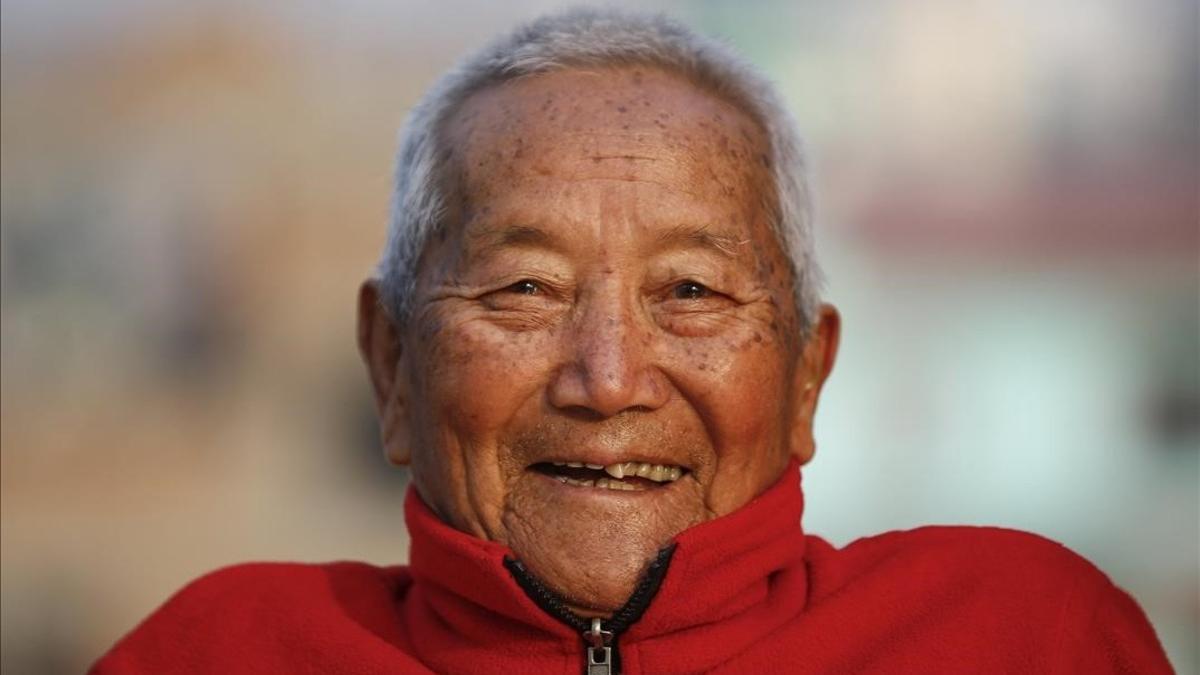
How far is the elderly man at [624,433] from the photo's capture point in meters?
2.35

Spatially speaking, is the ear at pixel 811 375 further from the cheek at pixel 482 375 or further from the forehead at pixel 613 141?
the cheek at pixel 482 375

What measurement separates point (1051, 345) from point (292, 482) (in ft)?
9.66

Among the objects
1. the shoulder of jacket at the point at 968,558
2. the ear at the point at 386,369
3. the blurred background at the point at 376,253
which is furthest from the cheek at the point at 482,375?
the blurred background at the point at 376,253

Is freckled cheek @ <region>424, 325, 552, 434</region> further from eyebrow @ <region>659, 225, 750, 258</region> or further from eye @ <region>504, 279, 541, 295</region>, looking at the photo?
eyebrow @ <region>659, 225, 750, 258</region>

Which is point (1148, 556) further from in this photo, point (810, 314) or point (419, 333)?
point (419, 333)

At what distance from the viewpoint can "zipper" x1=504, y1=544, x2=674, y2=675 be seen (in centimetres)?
233

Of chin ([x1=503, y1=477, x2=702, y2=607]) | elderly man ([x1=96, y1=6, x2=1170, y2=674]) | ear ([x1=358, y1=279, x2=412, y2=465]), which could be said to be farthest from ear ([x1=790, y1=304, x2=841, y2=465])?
ear ([x1=358, y1=279, x2=412, y2=465])

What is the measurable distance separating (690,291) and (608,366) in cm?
23

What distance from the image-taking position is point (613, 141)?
2447 millimetres

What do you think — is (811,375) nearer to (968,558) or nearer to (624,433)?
(968,558)

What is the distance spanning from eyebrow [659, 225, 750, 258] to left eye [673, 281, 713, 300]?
6cm

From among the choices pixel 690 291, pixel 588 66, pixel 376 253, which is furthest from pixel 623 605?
pixel 376 253

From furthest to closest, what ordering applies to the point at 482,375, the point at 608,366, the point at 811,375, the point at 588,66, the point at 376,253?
the point at 376,253 < the point at 811,375 < the point at 588,66 < the point at 482,375 < the point at 608,366

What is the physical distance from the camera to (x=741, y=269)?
97.9 inches
